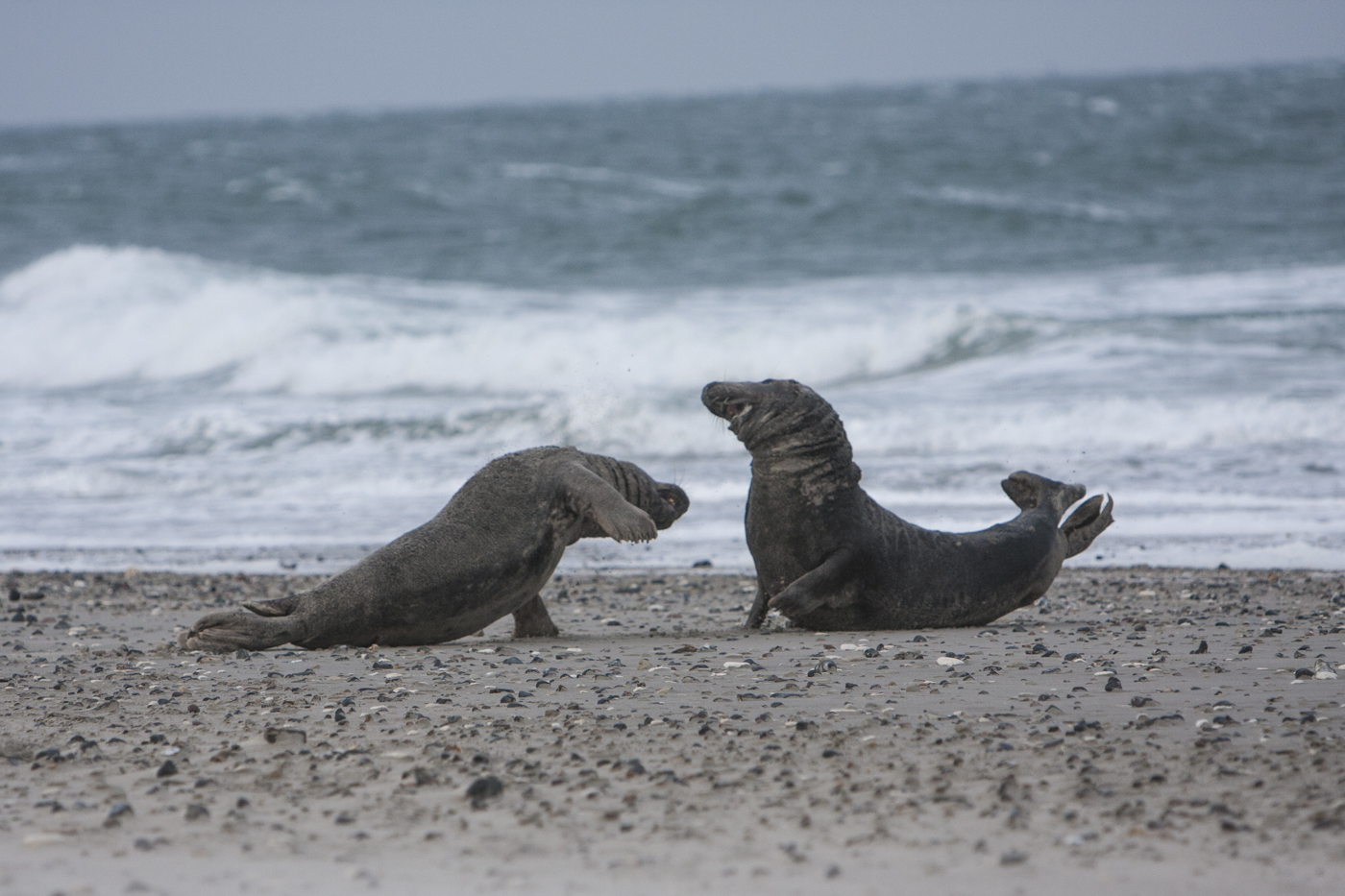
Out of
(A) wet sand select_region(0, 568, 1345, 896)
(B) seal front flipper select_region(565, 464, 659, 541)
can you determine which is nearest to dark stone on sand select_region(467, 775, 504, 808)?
(A) wet sand select_region(0, 568, 1345, 896)

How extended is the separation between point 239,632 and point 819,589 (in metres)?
2.41

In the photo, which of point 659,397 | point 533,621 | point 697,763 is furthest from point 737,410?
point 659,397

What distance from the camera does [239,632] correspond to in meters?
5.76

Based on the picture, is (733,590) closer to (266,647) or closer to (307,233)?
(266,647)

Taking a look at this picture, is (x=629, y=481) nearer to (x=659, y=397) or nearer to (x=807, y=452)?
(x=807, y=452)

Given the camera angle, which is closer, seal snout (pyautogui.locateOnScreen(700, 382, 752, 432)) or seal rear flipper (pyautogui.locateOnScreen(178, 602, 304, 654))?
seal rear flipper (pyautogui.locateOnScreen(178, 602, 304, 654))

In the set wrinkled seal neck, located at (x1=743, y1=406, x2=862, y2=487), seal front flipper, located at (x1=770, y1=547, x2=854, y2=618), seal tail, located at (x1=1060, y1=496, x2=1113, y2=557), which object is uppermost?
wrinkled seal neck, located at (x1=743, y1=406, x2=862, y2=487)

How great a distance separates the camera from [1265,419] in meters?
11.4

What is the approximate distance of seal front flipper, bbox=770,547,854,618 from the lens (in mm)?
5781

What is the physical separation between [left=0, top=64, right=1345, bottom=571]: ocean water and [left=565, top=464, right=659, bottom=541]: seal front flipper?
108 inches

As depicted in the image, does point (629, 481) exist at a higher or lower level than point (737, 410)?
lower

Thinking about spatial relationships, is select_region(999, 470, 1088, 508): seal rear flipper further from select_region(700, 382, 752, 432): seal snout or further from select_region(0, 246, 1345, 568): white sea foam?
select_region(0, 246, 1345, 568): white sea foam

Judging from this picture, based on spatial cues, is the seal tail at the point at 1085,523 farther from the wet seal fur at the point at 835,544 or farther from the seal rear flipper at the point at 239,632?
the seal rear flipper at the point at 239,632

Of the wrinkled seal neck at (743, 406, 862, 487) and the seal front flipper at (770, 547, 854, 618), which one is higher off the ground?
the wrinkled seal neck at (743, 406, 862, 487)
